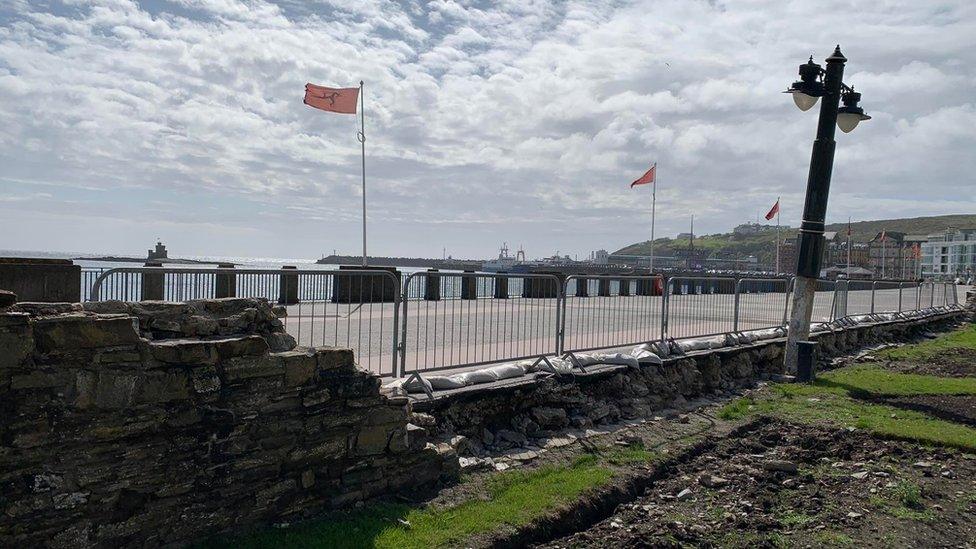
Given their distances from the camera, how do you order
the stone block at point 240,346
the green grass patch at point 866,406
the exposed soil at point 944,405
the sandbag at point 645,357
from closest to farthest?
the stone block at point 240,346 < the green grass patch at point 866,406 < the exposed soil at point 944,405 < the sandbag at point 645,357

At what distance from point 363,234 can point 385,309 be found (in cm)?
1429

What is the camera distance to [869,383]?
42.4 ft

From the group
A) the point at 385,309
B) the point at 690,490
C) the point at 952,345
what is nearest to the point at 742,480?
the point at 690,490

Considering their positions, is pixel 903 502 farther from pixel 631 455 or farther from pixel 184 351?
pixel 184 351

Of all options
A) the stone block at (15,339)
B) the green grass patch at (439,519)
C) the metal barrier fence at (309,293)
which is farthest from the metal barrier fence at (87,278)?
the green grass patch at (439,519)

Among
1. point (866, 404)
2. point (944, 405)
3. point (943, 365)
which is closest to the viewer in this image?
point (944, 405)

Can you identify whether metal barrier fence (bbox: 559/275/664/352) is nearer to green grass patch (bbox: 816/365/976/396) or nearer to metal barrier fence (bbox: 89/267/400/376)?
metal barrier fence (bbox: 89/267/400/376)

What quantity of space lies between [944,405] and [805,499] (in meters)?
5.67

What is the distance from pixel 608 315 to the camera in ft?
38.0

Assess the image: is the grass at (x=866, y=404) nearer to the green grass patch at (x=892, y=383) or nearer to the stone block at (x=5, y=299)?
the green grass patch at (x=892, y=383)

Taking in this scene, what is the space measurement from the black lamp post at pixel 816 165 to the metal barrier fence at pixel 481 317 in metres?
5.49

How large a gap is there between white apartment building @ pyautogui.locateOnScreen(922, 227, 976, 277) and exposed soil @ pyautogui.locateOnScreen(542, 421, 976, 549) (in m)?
107

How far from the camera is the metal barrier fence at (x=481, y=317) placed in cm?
868

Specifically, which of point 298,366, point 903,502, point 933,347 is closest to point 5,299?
point 298,366
